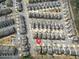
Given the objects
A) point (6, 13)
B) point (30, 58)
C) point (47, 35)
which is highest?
point (6, 13)

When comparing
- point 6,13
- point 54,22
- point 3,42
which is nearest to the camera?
point 3,42

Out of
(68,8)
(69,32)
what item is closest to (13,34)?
(69,32)

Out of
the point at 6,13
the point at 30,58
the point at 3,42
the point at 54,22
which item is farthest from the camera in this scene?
the point at 6,13

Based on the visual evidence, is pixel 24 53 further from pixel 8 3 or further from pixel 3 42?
pixel 8 3

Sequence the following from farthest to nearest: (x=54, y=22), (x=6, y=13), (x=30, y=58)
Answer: (x=6, y=13)
(x=54, y=22)
(x=30, y=58)

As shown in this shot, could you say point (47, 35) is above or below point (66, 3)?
below

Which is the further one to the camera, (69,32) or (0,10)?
(0,10)

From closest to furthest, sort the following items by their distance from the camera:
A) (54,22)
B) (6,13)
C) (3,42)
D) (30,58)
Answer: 1. (30,58)
2. (3,42)
3. (54,22)
4. (6,13)

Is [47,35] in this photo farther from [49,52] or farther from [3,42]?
[3,42]

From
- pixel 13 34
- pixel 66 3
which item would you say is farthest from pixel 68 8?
pixel 13 34
